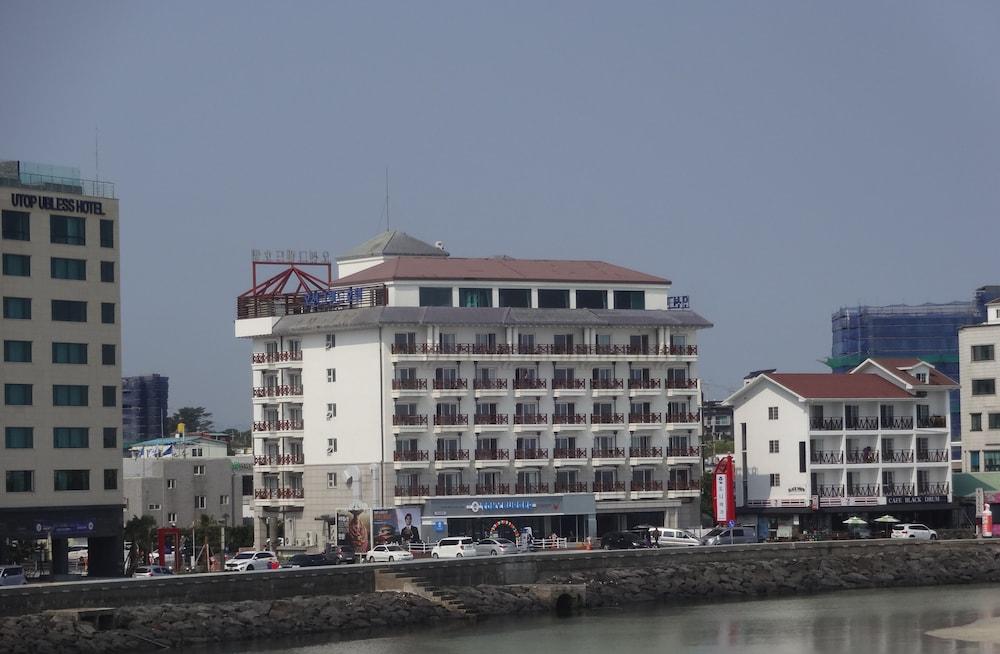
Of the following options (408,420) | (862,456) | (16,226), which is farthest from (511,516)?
(16,226)

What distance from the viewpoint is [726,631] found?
88938mm

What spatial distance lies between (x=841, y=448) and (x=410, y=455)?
101 feet

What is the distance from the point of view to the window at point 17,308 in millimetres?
101625

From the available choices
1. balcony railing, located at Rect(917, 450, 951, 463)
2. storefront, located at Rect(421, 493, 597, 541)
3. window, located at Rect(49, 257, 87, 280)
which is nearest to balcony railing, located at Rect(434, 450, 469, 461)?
storefront, located at Rect(421, 493, 597, 541)

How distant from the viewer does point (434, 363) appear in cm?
12300

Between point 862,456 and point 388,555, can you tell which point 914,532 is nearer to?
point 862,456

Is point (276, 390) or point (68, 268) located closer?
point (68, 268)

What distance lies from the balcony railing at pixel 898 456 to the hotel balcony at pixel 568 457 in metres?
22.2

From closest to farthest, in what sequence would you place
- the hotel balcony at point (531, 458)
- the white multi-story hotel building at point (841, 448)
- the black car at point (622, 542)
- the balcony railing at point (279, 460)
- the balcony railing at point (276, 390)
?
the black car at point (622, 542) → the hotel balcony at point (531, 458) → the balcony railing at point (279, 460) → the balcony railing at point (276, 390) → the white multi-story hotel building at point (841, 448)

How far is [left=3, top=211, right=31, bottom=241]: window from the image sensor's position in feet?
333

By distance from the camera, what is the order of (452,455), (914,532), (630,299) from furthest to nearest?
1. (630,299)
2. (914,532)
3. (452,455)

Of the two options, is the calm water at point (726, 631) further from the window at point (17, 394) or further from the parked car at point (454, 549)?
the window at point (17, 394)

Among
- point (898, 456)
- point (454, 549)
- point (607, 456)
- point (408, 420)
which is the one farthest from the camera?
point (898, 456)

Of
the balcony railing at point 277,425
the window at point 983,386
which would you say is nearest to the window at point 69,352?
the balcony railing at point 277,425
